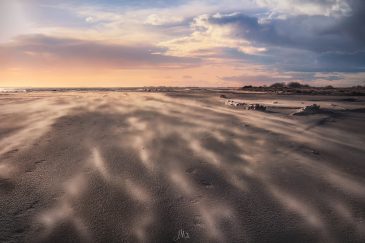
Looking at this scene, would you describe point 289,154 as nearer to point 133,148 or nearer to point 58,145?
point 133,148

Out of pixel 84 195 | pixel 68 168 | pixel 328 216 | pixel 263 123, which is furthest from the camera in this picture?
pixel 263 123

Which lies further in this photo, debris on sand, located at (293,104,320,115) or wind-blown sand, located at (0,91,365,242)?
debris on sand, located at (293,104,320,115)

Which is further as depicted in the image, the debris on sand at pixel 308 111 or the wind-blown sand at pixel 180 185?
the debris on sand at pixel 308 111

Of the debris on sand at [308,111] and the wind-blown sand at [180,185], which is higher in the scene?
the debris on sand at [308,111]

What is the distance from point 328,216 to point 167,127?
3.56 m

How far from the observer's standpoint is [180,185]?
3.06 metres

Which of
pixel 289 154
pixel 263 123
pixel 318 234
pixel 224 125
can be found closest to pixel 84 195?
pixel 318 234

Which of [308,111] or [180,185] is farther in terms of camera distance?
[308,111]

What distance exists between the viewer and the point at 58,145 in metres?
4.35

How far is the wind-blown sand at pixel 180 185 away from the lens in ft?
7.55

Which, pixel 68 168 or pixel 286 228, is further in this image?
pixel 68 168

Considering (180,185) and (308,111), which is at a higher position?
(308,111)

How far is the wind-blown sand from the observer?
2.30 metres

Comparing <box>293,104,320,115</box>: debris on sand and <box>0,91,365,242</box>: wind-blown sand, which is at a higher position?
<box>293,104,320,115</box>: debris on sand
